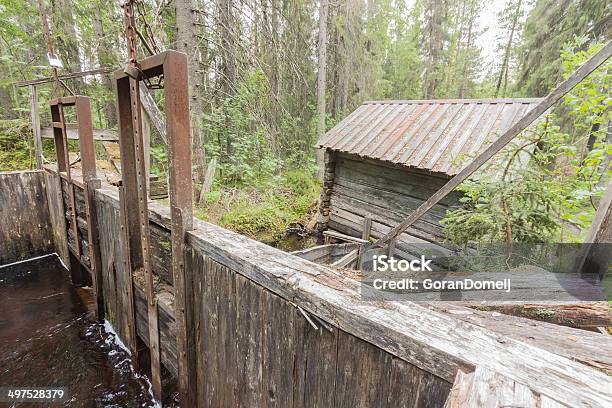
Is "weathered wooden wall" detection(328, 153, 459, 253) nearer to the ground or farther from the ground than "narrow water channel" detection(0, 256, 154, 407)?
farther from the ground

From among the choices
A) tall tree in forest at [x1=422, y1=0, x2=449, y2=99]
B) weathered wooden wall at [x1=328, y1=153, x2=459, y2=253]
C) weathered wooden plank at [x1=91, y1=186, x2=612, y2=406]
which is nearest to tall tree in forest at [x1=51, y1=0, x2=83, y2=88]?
weathered wooden wall at [x1=328, y1=153, x2=459, y2=253]

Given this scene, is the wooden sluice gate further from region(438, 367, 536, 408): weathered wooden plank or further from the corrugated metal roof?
the corrugated metal roof

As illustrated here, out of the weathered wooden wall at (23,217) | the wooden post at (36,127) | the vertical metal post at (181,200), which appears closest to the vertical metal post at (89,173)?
the vertical metal post at (181,200)

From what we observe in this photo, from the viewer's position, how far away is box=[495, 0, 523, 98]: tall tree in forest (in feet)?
70.3

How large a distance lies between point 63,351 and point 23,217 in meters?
4.32

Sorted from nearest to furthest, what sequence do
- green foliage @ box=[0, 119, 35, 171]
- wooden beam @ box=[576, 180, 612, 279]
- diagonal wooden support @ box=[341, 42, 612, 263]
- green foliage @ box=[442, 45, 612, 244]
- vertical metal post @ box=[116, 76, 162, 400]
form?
diagonal wooden support @ box=[341, 42, 612, 263], wooden beam @ box=[576, 180, 612, 279], vertical metal post @ box=[116, 76, 162, 400], green foliage @ box=[442, 45, 612, 244], green foliage @ box=[0, 119, 35, 171]

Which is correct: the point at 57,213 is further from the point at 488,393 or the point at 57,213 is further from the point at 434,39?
the point at 434,39

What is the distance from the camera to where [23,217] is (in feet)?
22.0

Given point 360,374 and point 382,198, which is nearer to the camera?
point 360,374

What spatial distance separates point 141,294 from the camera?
3.38m

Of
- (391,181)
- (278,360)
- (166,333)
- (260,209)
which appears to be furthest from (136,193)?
(391,181)

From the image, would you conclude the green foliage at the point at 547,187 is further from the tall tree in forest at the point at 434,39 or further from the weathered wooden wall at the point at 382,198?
the tall tree in forest at the point at 434,39

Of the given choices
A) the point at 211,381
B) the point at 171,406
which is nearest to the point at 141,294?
the point at 171,406

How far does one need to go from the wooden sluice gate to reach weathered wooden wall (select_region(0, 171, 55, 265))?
4625 mm
